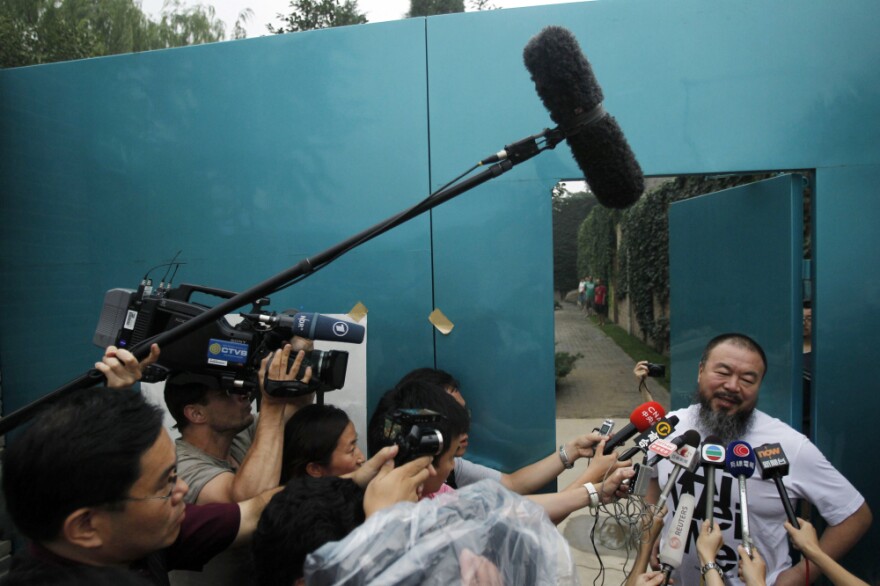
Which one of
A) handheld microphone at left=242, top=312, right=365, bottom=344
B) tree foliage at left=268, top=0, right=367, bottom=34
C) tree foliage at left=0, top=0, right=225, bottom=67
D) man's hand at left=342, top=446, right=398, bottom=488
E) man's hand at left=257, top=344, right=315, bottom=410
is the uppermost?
tree foliage at left=268, top=0, right=367, bottom=34

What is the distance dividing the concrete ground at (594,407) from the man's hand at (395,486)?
1.66 meters

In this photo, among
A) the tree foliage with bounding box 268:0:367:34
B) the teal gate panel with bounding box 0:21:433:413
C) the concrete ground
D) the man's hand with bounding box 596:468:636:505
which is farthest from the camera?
the tree foliage with bounding box 268:0:367:34

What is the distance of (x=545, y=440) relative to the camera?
2684 millimetres

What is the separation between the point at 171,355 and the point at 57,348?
66.4 inches

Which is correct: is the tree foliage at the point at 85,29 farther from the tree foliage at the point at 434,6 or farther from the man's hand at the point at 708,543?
the man's hand at the point at 708,543

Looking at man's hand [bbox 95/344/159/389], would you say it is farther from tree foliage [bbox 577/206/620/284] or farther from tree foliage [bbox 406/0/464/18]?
tree foliage [bbox 406/0/464/18]

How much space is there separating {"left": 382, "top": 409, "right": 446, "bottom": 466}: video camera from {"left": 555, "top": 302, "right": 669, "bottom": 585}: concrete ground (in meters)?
1.57

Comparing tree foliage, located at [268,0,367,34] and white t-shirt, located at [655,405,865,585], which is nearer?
white t-shirt, located at [655,405,865,585]

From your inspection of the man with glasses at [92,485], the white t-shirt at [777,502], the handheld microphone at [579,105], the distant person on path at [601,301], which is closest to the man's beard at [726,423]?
the white t-shirt at [777,502]

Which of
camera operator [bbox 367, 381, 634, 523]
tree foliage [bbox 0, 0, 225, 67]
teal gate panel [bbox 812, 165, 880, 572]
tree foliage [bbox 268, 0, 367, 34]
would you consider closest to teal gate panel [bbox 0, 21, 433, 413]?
camera operator [bbox 367, 381, 634, 523]

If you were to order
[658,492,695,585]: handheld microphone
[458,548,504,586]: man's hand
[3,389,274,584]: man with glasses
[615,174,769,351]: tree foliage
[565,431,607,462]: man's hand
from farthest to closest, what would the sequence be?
[615,174,769,351]: tree foliage < [565,431,607,462]: man's hand < [658,492,695,585]: handheld microphone < [3,389,274,584]: man with glasses < [458,548,504,586]: man's hand

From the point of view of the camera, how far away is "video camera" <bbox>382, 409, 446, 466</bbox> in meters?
1.42

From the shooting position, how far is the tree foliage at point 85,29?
23.4 feet

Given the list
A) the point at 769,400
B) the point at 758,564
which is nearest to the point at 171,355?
the point at 758,564
